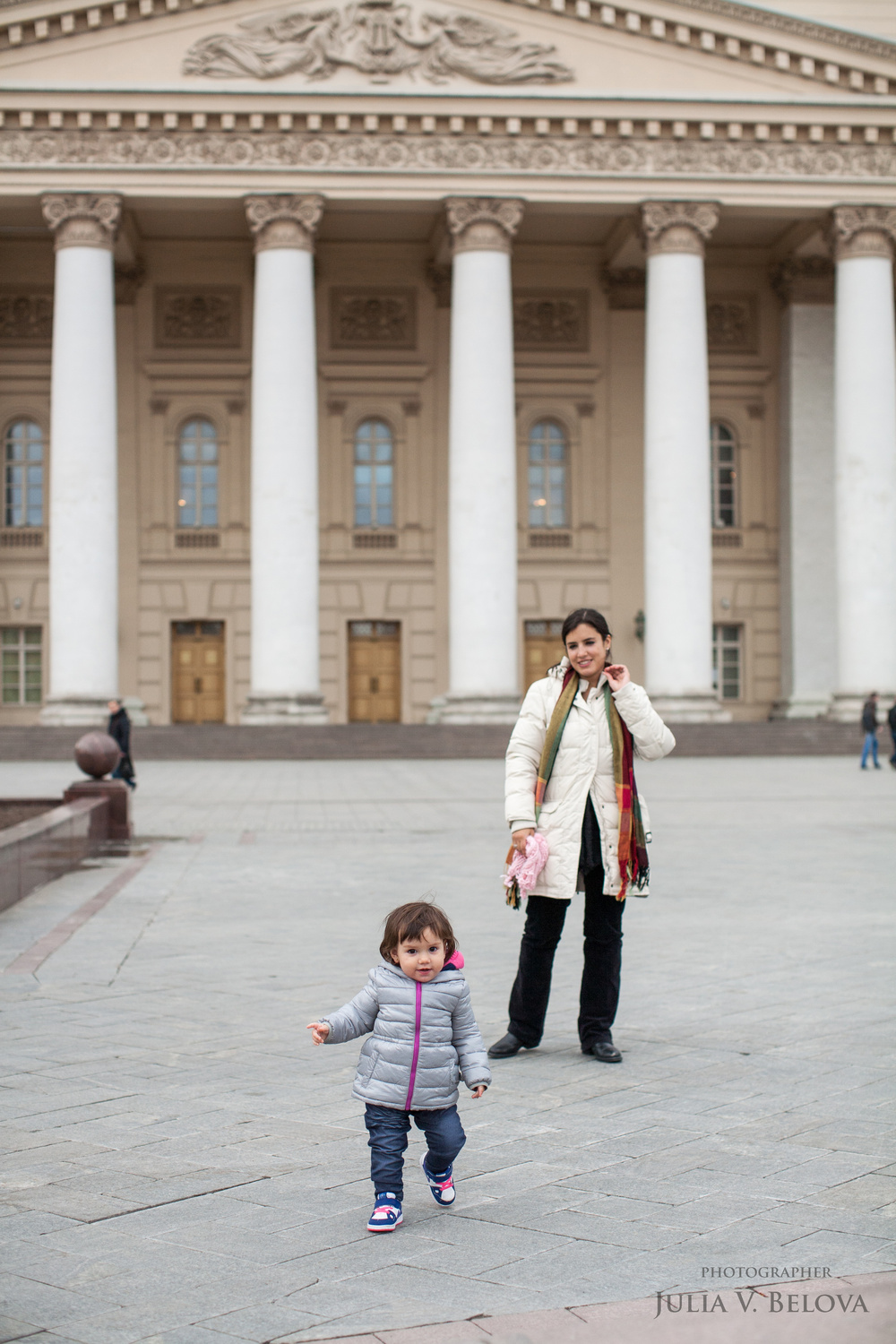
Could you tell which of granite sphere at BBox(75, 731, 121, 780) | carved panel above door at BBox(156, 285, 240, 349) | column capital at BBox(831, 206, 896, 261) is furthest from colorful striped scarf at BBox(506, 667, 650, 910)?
carved panel above door at BBox(156, 285, 240, 349)

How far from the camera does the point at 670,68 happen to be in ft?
120

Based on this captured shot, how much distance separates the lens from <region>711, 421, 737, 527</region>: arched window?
4378 cm

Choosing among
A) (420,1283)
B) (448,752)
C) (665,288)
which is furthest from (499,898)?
(665,288)

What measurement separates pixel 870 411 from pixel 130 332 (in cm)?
1923

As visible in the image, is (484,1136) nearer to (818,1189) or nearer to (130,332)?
(818,1189)

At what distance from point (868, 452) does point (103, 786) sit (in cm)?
2537

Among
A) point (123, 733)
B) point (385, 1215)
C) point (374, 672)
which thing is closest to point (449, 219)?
point (374, 672)

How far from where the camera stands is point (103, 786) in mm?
16375

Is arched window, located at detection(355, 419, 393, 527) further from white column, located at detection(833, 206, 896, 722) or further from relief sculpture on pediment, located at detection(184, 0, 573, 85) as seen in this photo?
white column, located at detection(833, 206, 896, 722)

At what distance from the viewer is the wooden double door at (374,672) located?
1662 inches

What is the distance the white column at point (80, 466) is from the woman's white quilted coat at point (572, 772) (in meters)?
29.6

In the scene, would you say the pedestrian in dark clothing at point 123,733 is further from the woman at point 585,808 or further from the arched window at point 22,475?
the arched window at point 22,475

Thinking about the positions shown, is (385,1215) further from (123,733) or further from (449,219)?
(449,219)

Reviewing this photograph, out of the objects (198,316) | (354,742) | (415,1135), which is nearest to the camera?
(415,1135)
